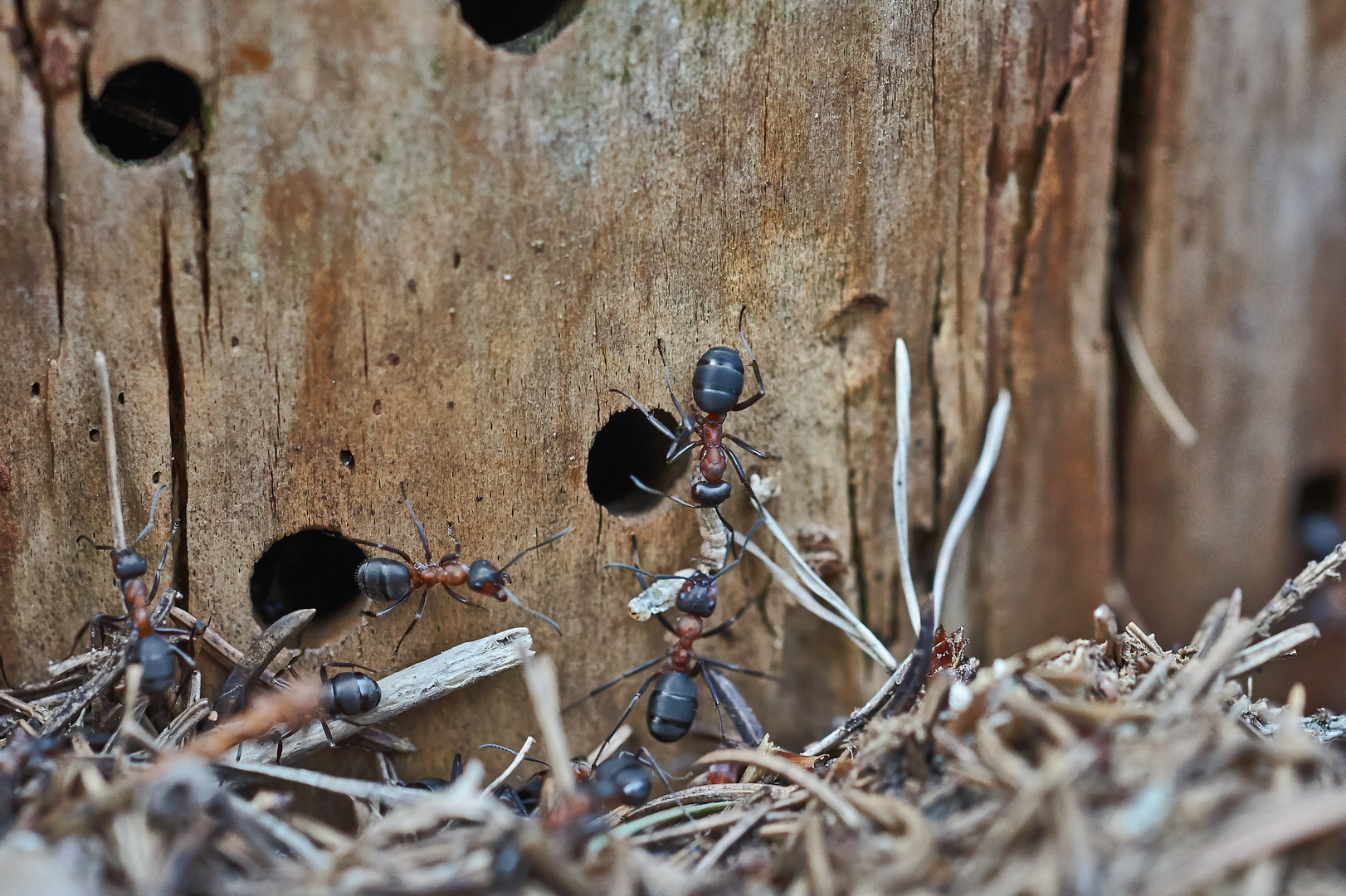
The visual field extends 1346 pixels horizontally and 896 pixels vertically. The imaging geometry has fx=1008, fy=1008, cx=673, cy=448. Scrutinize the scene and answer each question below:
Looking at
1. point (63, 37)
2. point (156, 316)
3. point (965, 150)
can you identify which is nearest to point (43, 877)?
point (156, 316)

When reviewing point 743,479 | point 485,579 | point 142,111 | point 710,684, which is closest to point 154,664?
point 485,579

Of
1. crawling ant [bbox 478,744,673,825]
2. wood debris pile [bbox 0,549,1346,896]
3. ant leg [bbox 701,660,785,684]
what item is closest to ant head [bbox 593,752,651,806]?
→ crawling ant [bbox 478,744,673,825]

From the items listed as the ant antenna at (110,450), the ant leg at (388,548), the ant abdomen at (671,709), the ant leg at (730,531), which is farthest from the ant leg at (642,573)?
the ant antenna at (110,450)

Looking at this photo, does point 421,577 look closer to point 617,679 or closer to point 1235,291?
point 617,679

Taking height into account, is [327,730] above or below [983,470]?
→ below

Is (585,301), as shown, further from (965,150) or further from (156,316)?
(965,150)
